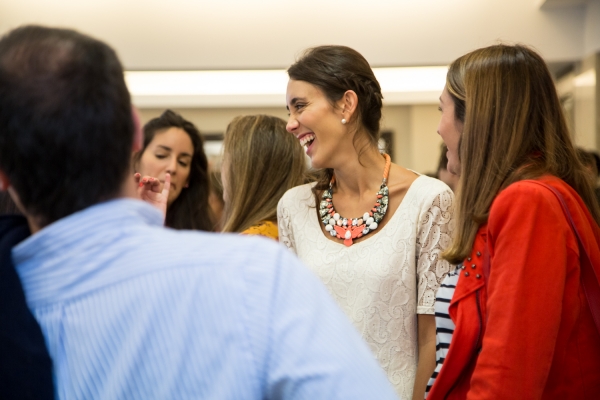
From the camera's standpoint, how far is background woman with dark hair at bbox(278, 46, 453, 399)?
2023 millimetres

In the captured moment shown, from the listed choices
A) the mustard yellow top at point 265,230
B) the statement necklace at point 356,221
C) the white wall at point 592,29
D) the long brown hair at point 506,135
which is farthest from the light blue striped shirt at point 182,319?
the white wall at point 592,29

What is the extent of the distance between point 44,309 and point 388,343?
4.54 ft

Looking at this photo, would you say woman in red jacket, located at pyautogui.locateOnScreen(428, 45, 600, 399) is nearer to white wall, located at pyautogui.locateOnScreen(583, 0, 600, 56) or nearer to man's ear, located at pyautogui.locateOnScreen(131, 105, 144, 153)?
man's ear, located at pyautogui.locateOnScreen(131, 105, 144, 153)

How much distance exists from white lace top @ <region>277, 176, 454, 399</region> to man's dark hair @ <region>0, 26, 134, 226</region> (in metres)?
1.31

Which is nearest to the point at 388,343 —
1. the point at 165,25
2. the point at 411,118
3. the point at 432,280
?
the point at 432,280

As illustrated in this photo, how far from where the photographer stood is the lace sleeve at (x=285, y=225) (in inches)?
92.0

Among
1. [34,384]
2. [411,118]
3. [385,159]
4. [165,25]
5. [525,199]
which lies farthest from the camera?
[411,118]

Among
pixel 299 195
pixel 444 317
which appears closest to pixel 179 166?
pixel 299 195

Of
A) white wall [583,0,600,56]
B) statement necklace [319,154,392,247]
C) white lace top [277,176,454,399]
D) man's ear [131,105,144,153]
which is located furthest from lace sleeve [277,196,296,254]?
white wall [583,0,600,56]

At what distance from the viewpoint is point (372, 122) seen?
7.72 feet

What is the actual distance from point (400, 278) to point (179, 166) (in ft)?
5.28

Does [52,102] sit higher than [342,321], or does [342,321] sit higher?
[52,102]

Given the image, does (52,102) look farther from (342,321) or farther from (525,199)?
(525,199)

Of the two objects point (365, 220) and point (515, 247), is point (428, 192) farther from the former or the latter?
point (515, 247)
